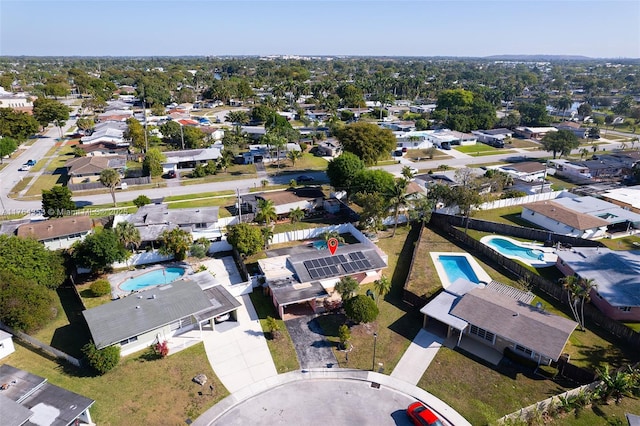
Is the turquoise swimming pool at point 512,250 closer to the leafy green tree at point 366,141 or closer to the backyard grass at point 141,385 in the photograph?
the leafy green tree at point 366,141

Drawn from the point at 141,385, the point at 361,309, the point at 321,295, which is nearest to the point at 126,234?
the point at 141,385

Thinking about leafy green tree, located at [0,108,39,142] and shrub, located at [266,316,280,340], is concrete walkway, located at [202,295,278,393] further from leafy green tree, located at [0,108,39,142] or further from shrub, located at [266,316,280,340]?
leafy green tree, located at [0,108,39,142]

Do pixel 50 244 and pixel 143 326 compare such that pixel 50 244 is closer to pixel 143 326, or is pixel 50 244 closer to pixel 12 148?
pixel 143 326

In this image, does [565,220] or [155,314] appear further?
[565,220]

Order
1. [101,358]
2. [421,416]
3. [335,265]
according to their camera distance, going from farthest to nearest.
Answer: [335,265] → [101,358] → [421,416]

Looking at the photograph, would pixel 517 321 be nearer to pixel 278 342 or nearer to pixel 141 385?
pixel 278 342

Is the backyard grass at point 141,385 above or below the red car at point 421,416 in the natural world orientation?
below

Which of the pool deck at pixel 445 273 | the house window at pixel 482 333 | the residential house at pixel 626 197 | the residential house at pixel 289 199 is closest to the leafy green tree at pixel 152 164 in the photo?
the residential house at pixel 289 199
